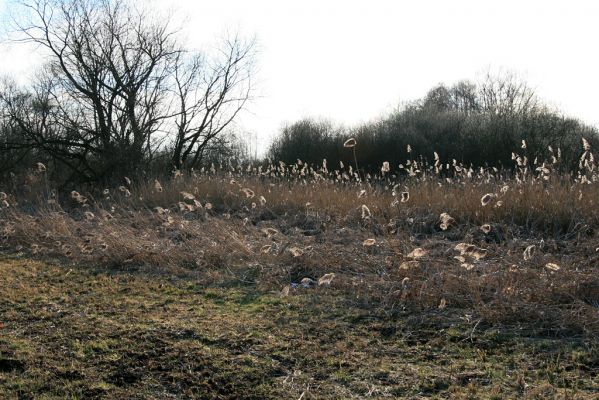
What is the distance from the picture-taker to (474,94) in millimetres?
47219

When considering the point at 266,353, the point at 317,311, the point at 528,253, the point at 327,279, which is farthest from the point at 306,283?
the point at 528,253

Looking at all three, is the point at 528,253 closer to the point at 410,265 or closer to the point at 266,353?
the point at 410,265

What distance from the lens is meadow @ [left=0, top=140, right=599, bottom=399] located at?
3033 millimetres

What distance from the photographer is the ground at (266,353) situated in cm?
292

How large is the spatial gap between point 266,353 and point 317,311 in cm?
101

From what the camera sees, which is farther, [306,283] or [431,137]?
[431,137]

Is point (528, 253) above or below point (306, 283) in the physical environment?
above

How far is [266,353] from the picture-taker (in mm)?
3432

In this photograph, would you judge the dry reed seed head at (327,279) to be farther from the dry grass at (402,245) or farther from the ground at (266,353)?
the dry grass at (402,245)

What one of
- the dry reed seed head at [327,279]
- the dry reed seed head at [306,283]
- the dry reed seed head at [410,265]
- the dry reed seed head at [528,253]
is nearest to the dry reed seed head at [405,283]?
the dry reed seed head at [410,265]

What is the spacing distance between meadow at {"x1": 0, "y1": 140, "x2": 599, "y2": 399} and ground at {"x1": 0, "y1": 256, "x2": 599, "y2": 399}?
1cm

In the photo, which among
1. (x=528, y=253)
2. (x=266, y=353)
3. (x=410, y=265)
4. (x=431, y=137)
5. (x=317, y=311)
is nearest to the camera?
(x=266, y=353)

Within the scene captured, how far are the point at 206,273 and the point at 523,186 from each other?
15.3 feet

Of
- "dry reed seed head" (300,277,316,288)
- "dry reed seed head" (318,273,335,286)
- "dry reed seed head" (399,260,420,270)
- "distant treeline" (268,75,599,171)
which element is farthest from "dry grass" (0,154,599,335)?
"distant treeline" (268,75,599,171)
